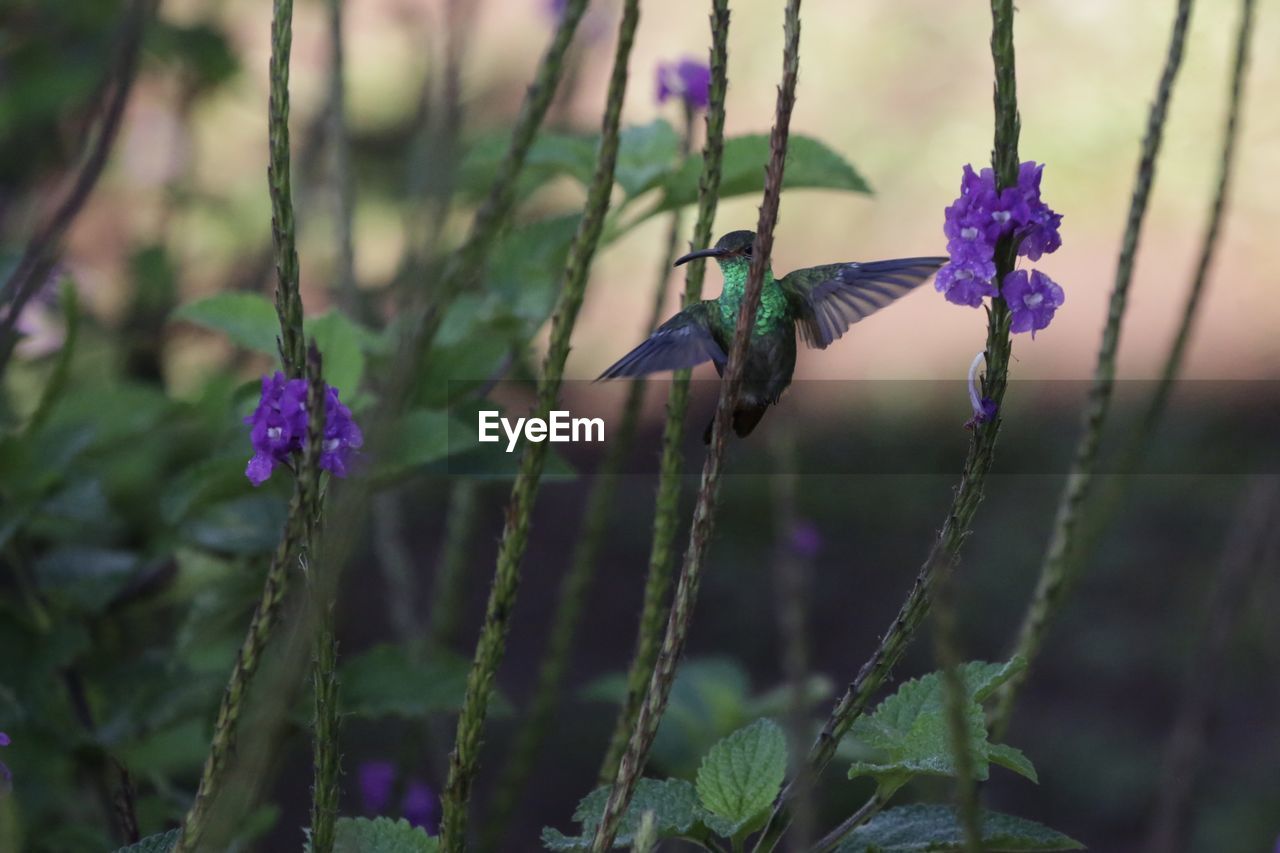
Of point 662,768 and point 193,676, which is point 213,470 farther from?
point 662,768

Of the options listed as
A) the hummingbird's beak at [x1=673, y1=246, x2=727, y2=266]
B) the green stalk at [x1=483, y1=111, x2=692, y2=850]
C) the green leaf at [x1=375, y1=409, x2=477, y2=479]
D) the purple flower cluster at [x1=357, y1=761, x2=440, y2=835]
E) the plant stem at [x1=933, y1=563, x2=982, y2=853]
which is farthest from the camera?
the purple flower cluster at [x1=357, y1=761, x2=440, y2=835]

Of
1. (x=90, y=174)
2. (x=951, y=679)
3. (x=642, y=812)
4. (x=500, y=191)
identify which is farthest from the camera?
(x=90, y=174)

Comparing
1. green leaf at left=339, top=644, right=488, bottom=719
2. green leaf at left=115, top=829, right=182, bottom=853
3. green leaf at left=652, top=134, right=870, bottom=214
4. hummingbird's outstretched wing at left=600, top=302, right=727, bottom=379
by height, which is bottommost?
green leaf at left=115, top=829, right=182, bottom=853

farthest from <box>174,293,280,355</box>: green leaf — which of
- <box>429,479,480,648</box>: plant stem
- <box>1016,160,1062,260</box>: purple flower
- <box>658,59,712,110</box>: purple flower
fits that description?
<box>1016,160,1062,260</box>: purple flower

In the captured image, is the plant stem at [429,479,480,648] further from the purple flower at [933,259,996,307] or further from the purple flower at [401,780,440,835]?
the purple flower at [933,259,996,307]

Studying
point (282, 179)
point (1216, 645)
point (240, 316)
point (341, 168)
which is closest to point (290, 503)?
point (282, 179)

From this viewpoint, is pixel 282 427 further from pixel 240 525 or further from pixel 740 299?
pixel 240 525
